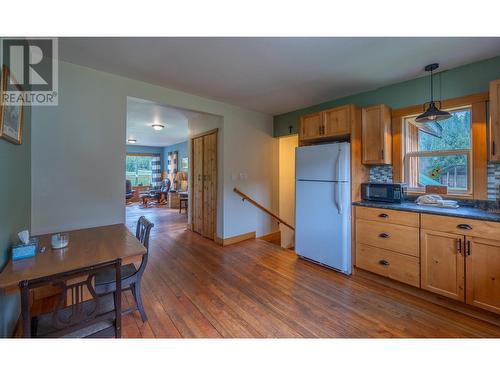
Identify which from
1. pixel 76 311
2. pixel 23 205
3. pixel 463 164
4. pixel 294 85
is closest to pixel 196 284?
pixel 76 311

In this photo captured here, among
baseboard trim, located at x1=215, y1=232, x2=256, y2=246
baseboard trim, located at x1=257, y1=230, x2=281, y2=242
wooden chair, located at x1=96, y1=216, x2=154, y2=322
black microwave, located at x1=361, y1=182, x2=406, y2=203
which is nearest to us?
wooden chair, located at x1=96, y1=216, x2=154, y2=322

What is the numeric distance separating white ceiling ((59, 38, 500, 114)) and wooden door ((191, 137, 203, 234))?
1.56 metres

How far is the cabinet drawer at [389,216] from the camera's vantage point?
2156 millimetres

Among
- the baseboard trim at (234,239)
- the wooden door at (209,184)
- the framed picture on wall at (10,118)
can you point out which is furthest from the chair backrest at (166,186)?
the framed picture on wall at (10,118)

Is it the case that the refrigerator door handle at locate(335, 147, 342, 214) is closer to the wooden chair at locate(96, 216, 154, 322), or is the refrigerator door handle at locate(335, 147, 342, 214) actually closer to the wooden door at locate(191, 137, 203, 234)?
the wooden chair at locate(96, 216, 154, 322)

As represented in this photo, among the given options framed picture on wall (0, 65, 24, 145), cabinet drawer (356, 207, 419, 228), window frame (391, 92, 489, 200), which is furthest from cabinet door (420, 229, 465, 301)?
framed picture on wall (0, 65, 24, 145)

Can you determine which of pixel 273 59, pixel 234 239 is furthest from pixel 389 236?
pixel 234 239

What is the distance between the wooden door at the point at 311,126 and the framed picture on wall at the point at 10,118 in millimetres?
3013

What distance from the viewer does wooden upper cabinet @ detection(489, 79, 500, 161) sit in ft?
6.20

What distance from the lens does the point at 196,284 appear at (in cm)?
243

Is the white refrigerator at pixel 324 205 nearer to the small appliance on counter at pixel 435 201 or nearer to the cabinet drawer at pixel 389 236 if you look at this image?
the cabinet drawer at pixel 389 236
